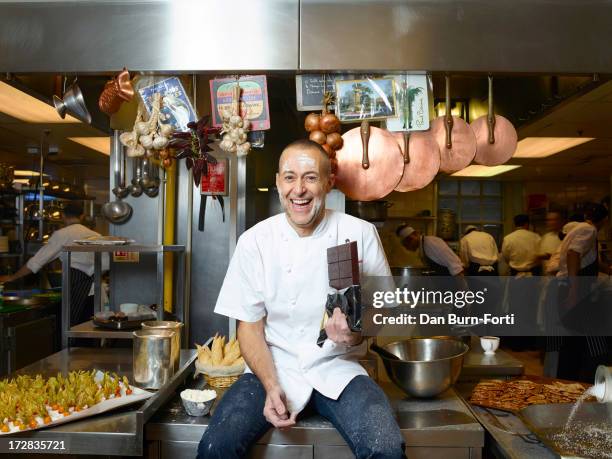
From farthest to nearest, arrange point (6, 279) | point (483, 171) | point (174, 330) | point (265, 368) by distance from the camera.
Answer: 1. point (483, 171)
2. point (6, 279)
3. point (174, 330)
4. point (265, 368)

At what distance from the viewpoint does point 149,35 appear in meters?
2.28

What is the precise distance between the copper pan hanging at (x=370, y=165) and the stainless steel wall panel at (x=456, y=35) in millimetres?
373

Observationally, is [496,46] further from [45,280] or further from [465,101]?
[45,280]

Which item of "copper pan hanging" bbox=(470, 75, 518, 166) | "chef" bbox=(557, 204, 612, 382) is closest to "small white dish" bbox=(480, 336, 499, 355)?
"chef" bbox=(557, 204, 612, 382)

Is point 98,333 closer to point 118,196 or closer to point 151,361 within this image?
point 151,361

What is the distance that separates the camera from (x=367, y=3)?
2.24 meters

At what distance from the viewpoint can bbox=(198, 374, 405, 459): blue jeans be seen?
1671mm

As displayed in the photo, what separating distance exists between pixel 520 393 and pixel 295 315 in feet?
3.32

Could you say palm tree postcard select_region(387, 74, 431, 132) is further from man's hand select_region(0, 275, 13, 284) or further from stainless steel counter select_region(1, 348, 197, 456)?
man's hand select_region(0, 275, 13, 284)

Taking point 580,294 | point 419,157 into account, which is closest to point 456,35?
A: point 419,157

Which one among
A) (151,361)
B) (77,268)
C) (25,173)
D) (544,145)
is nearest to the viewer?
(151,361)

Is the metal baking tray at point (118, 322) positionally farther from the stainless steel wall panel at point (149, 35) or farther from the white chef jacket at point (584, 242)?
the white chef jacket at point (584, 242)

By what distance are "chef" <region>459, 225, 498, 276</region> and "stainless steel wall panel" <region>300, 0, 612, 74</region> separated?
4460 mm

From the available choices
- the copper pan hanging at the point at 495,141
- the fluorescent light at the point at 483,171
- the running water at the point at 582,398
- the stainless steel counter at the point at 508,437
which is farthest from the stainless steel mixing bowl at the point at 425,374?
the fluorescent light at the point at 483,171
